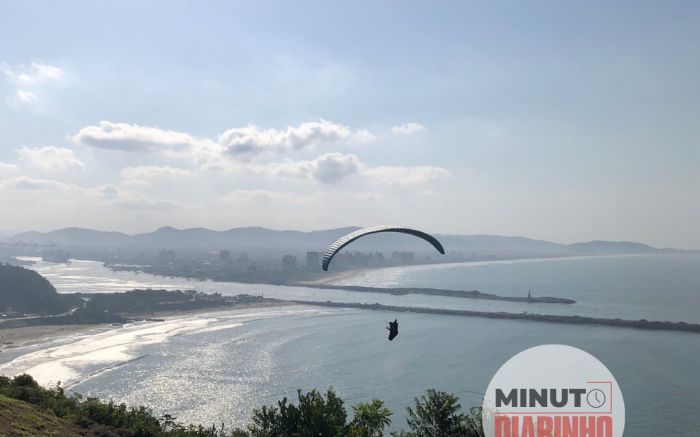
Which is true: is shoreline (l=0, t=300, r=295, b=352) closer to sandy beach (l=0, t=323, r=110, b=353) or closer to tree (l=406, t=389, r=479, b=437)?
A: sandy beach (l=0, t=323, r=110, b=353)

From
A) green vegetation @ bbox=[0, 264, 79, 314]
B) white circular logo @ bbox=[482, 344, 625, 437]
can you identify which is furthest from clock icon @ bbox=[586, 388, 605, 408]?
green vegetation @ bbox=[0, 264, 79, 314]

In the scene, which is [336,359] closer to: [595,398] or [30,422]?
[595,398]

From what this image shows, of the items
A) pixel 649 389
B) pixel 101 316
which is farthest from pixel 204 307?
pixel 649 389

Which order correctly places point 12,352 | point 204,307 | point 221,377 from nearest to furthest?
point 221,377, point 12,352, point 204,307

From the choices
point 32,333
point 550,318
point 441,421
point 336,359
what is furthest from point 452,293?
point 441,421

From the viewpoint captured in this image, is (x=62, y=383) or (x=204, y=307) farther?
(x=204, y=307)

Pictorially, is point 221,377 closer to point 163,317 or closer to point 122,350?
point 122,350

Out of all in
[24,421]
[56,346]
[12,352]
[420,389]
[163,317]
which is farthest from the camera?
[163,317]

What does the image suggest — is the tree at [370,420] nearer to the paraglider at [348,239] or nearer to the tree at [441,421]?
the tree at [441,421]
